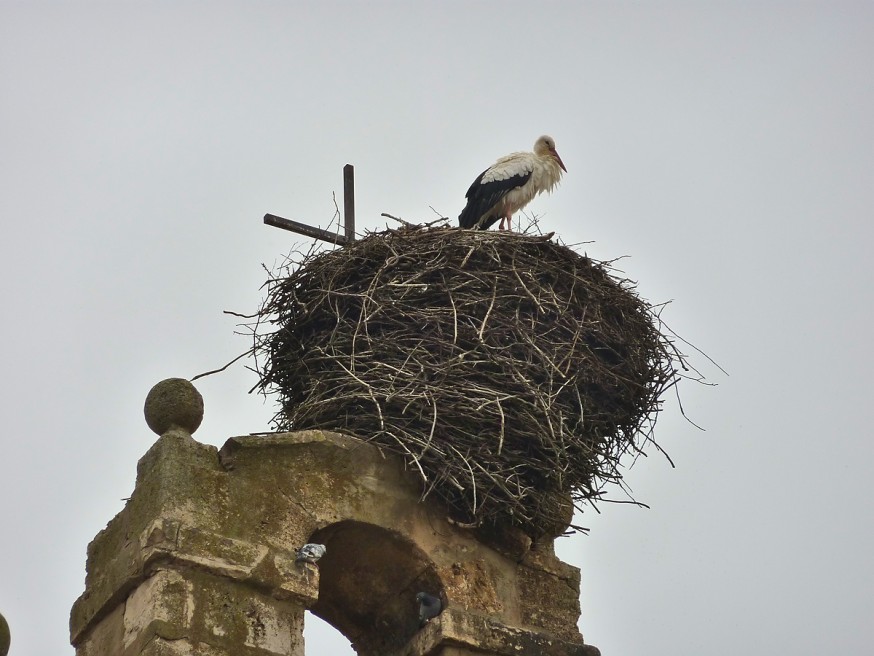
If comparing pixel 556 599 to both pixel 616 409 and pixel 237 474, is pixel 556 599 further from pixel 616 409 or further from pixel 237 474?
pixel 237 474

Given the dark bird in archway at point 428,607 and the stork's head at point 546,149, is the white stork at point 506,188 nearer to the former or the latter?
the stork's head at point 546,149

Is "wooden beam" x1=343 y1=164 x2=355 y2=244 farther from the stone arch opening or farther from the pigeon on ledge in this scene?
the pigeon on ledge

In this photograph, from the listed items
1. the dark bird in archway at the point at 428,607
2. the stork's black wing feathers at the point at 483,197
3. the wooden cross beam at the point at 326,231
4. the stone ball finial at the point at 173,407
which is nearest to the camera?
the stone ball finial at the point at 173,407

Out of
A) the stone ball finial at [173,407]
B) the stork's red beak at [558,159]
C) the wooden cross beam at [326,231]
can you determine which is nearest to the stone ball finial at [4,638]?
the stone ball finial at [173,407]

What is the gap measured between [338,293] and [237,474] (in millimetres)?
1483

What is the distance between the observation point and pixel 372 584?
24.5ft

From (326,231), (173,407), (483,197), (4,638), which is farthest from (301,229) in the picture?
(4,638)

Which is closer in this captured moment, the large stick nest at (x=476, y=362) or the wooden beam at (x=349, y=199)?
the large stick nest at (x=476, y=362)

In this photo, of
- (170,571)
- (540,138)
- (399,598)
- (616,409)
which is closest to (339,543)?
(399,598)

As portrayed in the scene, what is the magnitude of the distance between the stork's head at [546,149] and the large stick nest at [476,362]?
3.55 metres

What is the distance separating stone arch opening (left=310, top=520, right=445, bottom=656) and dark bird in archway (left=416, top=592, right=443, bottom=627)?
0.15 feet

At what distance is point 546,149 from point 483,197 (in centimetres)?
134

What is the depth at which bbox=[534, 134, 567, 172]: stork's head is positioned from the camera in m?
12.2

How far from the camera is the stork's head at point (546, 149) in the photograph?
1219 centimetres
